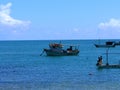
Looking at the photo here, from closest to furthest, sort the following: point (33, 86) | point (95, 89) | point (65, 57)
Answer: point (95, 89) < point (33, 86) < point (65, 57)

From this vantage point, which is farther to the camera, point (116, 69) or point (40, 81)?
point (116, 69)

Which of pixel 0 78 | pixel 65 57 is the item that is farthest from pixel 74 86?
pixel 65 57

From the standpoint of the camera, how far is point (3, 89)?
4397 centimetres

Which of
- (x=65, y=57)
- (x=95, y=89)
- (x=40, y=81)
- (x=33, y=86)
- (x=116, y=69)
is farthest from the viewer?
(x=65, y=57)

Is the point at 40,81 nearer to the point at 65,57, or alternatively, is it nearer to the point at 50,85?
the point at 50,85

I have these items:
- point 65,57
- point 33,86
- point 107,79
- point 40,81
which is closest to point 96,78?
point 107,79

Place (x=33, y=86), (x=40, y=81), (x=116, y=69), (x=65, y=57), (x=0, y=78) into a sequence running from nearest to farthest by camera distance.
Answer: (x=33, y=86) → (x=40, y=81) → (x=0, y=78) → (x=116, y=69) → (x=65, y=57)

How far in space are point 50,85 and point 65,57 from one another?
54.6m

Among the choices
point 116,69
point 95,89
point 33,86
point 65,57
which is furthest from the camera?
point 65,57

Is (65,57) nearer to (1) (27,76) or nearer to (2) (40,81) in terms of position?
(1) (27,76)

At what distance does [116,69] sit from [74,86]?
68.1 feet

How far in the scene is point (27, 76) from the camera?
2283 inches

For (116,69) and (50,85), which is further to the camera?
(116,69)

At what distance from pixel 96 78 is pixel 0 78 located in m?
11.5
